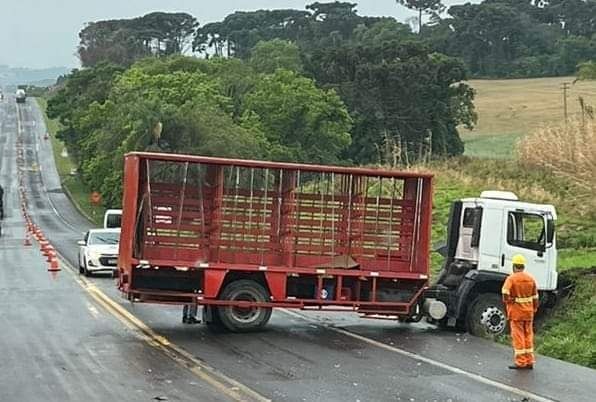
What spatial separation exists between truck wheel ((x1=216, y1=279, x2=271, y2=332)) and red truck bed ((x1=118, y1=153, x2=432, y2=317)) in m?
0.14

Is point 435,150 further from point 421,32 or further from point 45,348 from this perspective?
point 421,32

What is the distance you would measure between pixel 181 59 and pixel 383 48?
54.3 ft

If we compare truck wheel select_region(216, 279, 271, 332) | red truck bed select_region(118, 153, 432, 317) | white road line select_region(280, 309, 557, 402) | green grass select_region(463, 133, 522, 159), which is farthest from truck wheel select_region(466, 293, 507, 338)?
green grass select_region(463, 133, 522, 159)

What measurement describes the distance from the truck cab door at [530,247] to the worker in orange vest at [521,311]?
3561 millimetres

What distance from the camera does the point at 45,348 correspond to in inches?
627

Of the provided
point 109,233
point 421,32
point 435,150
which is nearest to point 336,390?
point 109,233

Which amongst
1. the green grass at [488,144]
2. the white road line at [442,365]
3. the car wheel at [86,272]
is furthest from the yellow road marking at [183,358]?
the green grass at [488,144]

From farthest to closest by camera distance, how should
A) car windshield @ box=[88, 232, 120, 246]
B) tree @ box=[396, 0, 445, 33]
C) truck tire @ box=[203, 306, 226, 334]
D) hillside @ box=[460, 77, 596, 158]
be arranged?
tree @ box=[396, 0, 445, 33] < hillside @ box=[460, 77, 596, 158] < car windshield @ box=[88, 232, 120, 246] < truck tire @ box=[203, 306, 226, 334]

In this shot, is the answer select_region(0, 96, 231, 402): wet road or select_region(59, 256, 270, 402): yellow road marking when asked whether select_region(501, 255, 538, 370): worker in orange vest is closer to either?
select_region(59, 256, 270, 402): yellow road marking

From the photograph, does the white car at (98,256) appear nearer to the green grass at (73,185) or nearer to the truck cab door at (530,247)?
the truck cab door at (530,247)

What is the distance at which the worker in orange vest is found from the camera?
568 inches

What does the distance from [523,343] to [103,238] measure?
20.6 meters

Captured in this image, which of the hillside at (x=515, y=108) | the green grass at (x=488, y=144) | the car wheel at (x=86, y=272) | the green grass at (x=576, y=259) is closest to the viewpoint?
the green grass at (x=576, y=259)

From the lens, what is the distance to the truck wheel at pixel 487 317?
60.7ft
